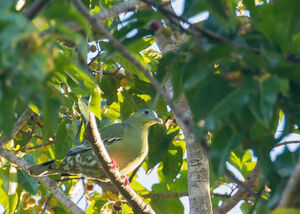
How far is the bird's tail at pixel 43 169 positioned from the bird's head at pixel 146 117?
1.06 m

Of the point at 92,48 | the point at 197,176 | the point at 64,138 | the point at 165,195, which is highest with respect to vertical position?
the point at 92,48

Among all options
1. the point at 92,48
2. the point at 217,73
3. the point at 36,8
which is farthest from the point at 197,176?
the point at 36,8

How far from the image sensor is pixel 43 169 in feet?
15.7

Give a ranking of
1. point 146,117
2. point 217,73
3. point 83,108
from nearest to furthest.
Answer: point 217,73, point 83,108, point 146,117

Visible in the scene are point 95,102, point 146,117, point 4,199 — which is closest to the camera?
point 95,102

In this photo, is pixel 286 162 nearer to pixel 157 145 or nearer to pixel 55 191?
pixel 157 145

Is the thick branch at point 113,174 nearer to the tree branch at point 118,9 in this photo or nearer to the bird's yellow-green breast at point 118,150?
the tree branch at point 118,9

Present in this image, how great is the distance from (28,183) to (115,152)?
4.65 ft

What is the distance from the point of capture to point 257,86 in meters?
2.03

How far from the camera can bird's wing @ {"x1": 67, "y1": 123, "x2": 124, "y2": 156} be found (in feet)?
18.3

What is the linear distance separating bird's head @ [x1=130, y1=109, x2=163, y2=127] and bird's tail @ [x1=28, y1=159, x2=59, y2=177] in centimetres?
106

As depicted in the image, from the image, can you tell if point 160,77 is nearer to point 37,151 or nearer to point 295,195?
point 295,195

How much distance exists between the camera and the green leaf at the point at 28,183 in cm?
437

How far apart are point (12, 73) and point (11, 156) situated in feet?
8.73
